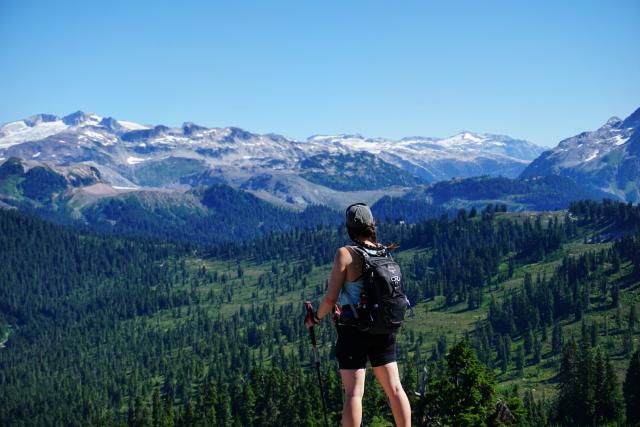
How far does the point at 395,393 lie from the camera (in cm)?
1775

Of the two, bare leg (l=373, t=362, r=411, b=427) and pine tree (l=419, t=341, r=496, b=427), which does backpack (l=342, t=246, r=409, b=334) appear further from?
pine tree (l=419, t=341, r=496, b=427)

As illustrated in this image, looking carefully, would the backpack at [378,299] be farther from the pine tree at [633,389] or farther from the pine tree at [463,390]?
the pine tree at [633,389]

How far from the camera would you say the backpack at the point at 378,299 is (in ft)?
55.4

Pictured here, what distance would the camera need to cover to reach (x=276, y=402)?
127438 millimetres

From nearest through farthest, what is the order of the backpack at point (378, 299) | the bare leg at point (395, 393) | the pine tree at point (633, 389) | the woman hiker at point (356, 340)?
the backpack at point (378, 299)
the woman hiker at point (356, 340)
the bare leg at point (395, 393)
the pine tree at point (633, 389)

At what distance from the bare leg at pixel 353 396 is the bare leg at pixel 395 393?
55cm

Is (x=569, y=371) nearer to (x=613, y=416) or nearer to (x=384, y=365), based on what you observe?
(x=613, y=416)

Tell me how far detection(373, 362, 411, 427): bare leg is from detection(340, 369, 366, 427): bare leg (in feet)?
1.81

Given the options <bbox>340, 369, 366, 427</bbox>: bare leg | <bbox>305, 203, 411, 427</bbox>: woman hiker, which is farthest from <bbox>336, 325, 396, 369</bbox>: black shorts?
<bbox>340, 369, 366, 427</bbox>: bare leg

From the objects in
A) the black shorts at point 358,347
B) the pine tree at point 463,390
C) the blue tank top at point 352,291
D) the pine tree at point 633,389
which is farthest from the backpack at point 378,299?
the pine tree at point 633,389

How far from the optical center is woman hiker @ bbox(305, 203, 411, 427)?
17094 millimetres

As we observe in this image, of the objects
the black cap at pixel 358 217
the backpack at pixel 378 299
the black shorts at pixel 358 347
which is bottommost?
the black shorts at pixel 358 347

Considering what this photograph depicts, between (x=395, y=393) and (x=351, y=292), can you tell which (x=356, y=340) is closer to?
(x=351, y=292)

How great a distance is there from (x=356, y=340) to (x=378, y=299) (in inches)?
51.7
